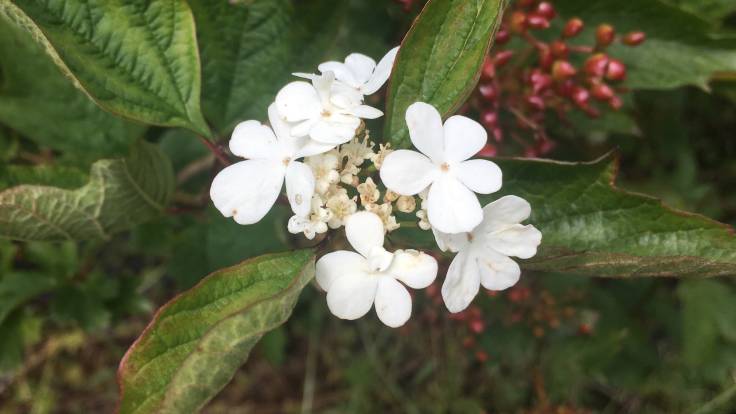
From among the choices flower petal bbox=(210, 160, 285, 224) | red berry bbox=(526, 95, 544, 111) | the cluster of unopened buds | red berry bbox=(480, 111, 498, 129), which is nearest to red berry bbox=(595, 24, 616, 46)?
the cluster of unopened buds

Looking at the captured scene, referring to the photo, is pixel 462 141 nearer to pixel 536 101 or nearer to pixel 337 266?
pixel 337 266

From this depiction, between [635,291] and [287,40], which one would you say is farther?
[635,291]

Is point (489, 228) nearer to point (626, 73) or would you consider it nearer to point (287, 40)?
point (287, 40)

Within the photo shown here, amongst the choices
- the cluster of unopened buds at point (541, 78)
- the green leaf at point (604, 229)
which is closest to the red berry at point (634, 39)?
the cluster of unopened buds at point (541, 78)

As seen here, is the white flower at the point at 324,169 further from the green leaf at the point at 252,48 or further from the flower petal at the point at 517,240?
the green leaf at the point at 252,48

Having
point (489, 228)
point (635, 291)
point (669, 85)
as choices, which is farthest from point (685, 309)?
point (489, 228)

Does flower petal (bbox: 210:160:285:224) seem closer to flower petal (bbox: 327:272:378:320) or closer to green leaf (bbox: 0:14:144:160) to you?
flower petal (bbox: 327:272:378:320)
